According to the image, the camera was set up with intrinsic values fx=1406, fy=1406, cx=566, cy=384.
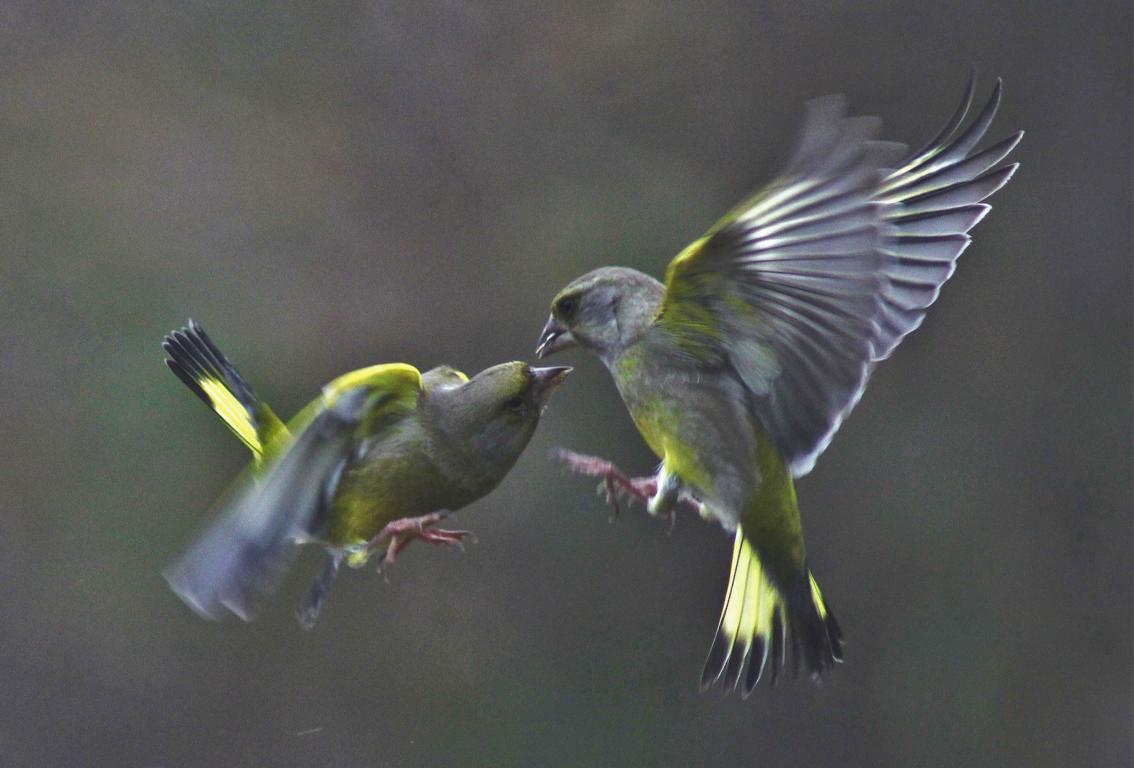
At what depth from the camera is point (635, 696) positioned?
145 inches

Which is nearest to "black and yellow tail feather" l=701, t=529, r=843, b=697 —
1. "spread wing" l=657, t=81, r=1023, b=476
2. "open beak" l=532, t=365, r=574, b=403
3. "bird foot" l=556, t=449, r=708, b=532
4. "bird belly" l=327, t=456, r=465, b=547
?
"bird foot" l=556, t=449, r=708, b=532

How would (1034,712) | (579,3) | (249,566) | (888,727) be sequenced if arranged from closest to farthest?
1. (249,566)
2. (888,727)
3. (1034,712)
4. (579,3)

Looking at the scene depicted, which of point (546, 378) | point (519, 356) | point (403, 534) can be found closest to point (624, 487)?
point (546, 378)

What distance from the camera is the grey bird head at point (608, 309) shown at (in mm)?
2121

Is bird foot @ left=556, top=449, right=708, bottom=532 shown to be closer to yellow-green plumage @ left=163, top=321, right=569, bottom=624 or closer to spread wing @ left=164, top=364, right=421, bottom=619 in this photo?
yellow-green plumage @ left=163, top=321, right=569, bottom=624

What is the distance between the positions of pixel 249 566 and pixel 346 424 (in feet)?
0.99

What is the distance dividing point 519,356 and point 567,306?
169 cm

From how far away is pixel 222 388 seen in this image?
8.03 ft

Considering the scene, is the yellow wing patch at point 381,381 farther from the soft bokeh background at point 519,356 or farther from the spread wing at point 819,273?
the soft bokeh background at point 519,356

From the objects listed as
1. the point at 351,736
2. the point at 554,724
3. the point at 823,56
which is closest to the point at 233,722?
the point at 351,736

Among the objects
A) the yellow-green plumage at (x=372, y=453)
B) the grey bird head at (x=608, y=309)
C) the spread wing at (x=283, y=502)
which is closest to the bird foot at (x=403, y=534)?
the yellow-green plumage at (x=372, y=453)

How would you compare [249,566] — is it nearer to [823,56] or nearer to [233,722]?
[233,722]

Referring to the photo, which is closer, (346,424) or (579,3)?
(346,424)

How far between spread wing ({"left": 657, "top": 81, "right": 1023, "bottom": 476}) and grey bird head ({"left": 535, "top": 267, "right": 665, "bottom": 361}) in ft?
0.22
